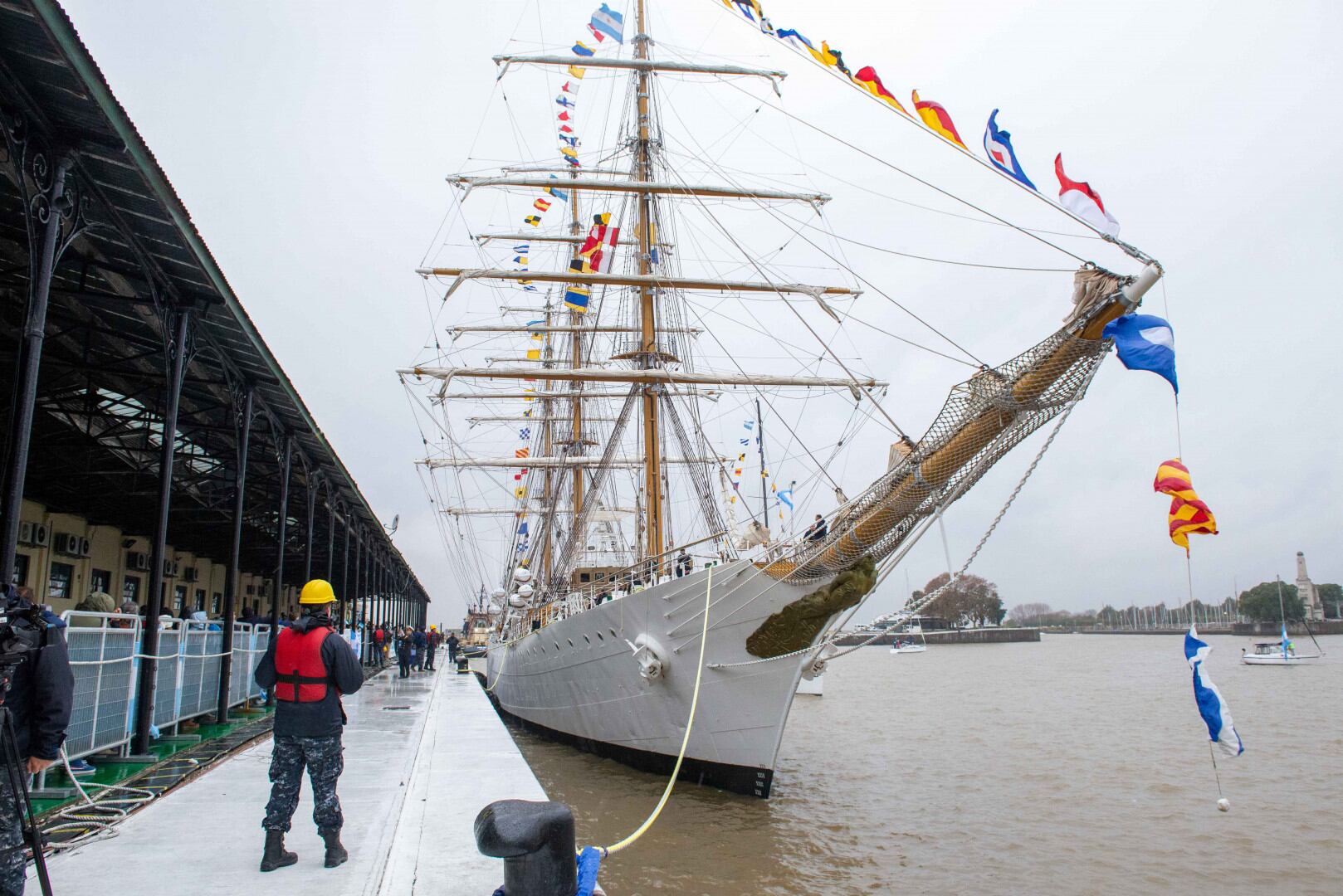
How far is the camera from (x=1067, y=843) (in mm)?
10898

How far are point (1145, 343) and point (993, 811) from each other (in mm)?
8219

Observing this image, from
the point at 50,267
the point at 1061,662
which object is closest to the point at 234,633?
the point at 50,267

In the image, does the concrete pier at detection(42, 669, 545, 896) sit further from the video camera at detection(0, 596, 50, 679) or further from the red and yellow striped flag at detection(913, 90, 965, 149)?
the red and yellow striped flag at detection(913, 90, 965, 149)

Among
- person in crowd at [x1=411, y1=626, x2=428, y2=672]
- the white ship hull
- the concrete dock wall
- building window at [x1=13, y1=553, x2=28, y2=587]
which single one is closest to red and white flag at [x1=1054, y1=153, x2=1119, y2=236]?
the white ship hull

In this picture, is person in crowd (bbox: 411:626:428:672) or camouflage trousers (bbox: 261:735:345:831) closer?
camouflage trousers (bbox: 261:735:345:831)

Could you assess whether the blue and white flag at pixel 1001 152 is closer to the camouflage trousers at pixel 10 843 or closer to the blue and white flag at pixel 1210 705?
the blue and white flag at pixel 1210 705

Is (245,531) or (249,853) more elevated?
(245,531)

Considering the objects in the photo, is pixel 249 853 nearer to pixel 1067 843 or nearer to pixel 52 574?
pixel 1067 843

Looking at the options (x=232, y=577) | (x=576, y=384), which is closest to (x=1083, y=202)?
(x=232, y=577)

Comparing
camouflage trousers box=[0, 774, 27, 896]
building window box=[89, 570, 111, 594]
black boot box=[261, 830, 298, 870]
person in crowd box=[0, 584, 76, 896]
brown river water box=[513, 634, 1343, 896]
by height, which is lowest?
brown river water box=[513, 634, 1343, 896]

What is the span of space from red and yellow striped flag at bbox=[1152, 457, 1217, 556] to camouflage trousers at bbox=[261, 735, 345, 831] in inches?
268

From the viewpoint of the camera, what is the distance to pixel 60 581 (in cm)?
1683

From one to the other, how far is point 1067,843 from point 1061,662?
53575mm

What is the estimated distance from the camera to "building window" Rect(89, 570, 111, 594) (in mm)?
18359
